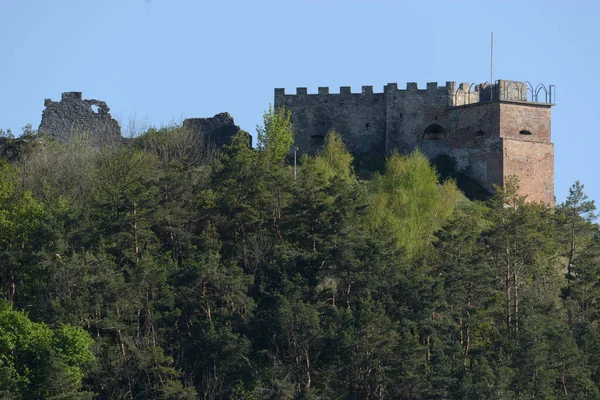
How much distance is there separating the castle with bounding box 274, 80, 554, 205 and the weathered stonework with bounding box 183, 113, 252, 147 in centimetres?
276

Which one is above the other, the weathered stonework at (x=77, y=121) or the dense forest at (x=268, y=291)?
the weathered stonework at (x=77, y=121)

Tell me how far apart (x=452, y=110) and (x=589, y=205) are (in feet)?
29.9

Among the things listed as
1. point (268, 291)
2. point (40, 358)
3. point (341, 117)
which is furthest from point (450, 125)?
point (40, 358)

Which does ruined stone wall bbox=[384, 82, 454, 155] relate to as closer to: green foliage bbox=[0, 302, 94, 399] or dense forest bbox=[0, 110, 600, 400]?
dense forest bbox=[0, 110, 600, 400]

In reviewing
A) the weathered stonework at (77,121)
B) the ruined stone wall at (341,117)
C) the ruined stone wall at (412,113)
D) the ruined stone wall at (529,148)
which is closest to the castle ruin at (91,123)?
the weathered stonework at (77,121)

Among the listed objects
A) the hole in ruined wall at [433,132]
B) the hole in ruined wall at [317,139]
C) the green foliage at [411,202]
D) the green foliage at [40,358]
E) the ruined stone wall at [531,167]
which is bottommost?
the green foliage at [40,358]

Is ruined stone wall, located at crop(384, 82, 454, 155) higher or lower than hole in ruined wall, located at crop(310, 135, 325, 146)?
higher

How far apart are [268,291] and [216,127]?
53.0 ft

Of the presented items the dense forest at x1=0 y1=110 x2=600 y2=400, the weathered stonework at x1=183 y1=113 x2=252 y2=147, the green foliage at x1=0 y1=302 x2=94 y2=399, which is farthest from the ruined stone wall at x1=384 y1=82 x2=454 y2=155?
the green foliage at x1=0 y1=302 x2=94 y2=399

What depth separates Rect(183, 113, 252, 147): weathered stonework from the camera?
57719 mm

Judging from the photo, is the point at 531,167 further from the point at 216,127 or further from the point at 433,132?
the point at 216,127

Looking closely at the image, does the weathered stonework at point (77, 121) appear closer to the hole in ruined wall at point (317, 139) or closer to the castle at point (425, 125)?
the castle at point (425, 125)

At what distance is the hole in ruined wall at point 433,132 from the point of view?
194 ft

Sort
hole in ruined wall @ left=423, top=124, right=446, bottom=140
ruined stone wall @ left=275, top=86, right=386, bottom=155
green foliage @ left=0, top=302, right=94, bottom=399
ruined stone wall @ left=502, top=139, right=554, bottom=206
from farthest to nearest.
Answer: ruined stone wall @ left=275, top=86, right=386, bottom=155
hole in ruined wall @ left=423, top=124, right=446, bottom=140
ruined stone wall @ left=502, top=139, right=554, bottom=206
green foliage @ left=0, top=302, right=94, bottom=399
